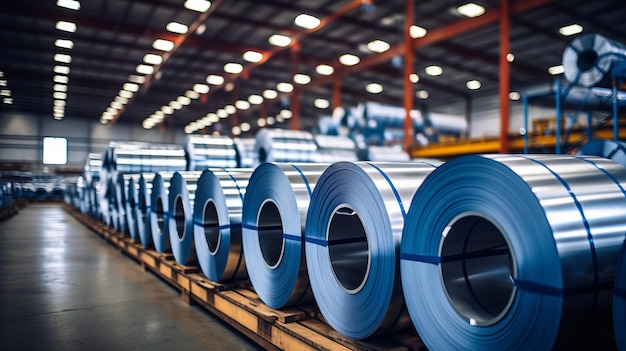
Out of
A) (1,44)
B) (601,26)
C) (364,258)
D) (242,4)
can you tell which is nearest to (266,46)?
(242,4)

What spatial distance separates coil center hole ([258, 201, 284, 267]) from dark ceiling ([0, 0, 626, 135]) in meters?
8.21

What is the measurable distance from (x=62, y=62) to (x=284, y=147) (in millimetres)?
14396

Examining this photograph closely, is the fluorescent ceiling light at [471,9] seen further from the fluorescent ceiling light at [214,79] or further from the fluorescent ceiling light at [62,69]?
the fluorescent ceiling light at [62,69]

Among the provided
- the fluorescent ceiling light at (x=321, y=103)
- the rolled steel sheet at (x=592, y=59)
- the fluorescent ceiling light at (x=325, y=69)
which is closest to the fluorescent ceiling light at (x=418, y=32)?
the fluorescent ceiling light at (x=325, y=69)

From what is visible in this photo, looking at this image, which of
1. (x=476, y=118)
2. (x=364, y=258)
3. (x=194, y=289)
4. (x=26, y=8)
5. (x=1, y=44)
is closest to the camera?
(x=364, y=258)

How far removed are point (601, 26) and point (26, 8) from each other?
52.3 ft

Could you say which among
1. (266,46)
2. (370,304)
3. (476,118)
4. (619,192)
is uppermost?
(266,46)

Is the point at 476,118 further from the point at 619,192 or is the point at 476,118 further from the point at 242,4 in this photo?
the point at 619,192

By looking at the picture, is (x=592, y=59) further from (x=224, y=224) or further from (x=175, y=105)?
(x=175, y=105)

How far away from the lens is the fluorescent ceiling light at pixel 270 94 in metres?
22.0

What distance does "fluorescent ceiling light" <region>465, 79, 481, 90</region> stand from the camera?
20141 mm

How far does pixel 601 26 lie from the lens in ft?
43.7

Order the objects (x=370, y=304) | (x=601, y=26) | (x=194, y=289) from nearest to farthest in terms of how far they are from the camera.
Answer: (x=370, y=304) < (x=194, y=289) < (x=601, y=26)

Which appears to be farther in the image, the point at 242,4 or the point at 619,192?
the point at 242,4
